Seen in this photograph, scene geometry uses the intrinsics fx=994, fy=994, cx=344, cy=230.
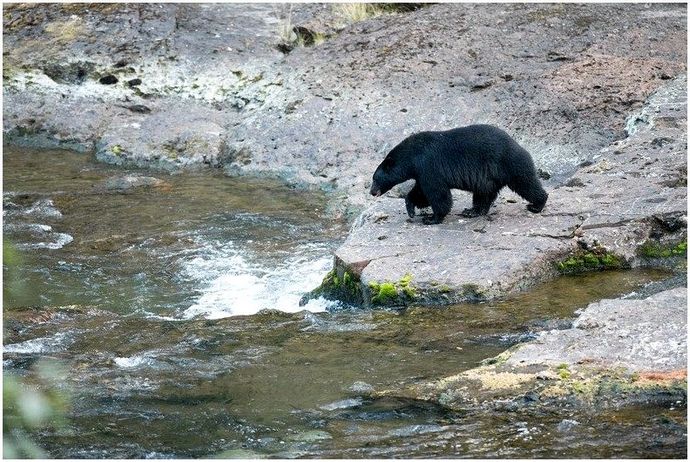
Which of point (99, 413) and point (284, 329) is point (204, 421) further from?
point (284, 329)

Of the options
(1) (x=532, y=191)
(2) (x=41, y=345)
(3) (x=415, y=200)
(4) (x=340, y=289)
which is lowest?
(2) (x=41, y=345)

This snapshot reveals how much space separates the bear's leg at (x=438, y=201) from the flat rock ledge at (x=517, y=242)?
3.5 inches

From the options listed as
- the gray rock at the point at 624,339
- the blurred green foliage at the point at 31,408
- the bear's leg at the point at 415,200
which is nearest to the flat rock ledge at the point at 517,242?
the bear's leg at the point at 415,200

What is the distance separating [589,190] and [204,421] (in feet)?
16.4

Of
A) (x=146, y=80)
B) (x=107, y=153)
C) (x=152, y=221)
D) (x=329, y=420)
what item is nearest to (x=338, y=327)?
(x=329, y=420)

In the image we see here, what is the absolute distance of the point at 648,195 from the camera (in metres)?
8.90

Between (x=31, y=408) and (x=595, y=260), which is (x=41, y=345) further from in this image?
(x=31, y=408)

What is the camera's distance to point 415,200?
9117mm

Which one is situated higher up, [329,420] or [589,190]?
[589,190]

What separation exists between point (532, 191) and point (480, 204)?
1.68 ft

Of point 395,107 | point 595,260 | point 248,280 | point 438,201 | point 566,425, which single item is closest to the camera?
point 566,425

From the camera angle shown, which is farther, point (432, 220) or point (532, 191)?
point (432, 220)

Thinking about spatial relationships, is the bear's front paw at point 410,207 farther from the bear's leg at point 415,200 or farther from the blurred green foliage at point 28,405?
the blurred green foliage at point 28,405

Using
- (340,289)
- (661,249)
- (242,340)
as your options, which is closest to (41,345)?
(242,340)
